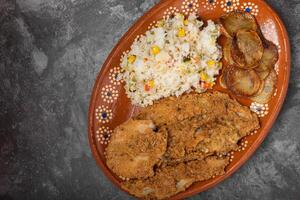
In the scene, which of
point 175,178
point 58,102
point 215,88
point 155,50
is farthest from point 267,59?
point 58,102

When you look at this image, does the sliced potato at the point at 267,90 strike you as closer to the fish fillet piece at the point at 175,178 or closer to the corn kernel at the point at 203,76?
the corn kernel at the point at 203,76

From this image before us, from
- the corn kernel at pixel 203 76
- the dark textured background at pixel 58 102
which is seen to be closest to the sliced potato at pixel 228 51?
the corn kernel at pixel 203 76

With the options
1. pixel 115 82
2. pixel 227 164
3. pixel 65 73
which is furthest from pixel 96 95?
pixel 227 164

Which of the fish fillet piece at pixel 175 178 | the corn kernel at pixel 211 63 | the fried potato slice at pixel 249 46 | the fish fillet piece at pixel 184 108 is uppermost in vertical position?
the fried potato slice at pixel 249 46

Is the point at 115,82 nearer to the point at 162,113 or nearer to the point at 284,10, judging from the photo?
the point at 162,113

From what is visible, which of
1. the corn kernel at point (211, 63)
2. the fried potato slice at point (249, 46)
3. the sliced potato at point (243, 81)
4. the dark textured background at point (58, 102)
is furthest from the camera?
the dark textured background at point (58, 102)

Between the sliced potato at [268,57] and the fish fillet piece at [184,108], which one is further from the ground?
the sliced potato at [268,57]

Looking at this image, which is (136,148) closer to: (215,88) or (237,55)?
(215,88)
